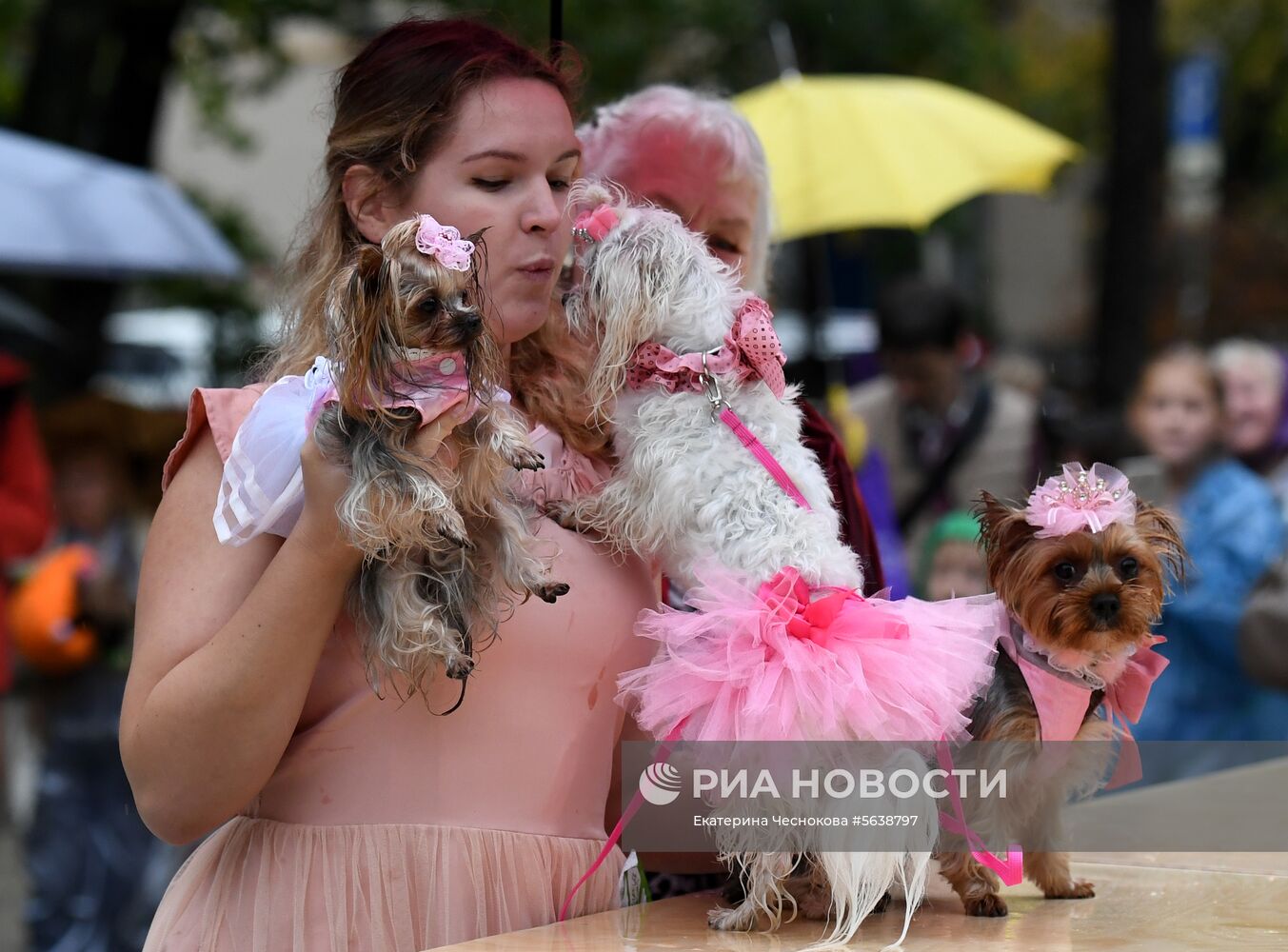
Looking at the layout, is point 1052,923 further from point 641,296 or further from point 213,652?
point 213,652

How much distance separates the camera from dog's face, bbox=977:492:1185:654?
2119 millimetres

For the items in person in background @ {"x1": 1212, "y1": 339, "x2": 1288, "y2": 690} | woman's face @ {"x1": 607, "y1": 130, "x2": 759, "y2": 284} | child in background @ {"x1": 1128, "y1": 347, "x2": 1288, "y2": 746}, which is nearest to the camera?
woman's face @ {"x1": 607, "y1": 130, "x2": 759, "y2": 284}

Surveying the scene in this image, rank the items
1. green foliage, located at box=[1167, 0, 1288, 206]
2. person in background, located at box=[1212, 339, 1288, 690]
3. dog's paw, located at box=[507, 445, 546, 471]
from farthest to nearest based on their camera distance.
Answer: green foliage, located at box=[1167, 0, 1288, 206] < person in background, located at box=[1212, 339, 1288, 690] < dog's paw, located at box=[507, 445, 546, 471]

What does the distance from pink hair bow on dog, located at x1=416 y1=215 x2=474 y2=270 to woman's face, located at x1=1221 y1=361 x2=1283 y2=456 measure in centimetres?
538

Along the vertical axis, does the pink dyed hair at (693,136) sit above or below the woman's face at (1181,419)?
above

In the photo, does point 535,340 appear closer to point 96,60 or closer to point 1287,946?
point 1287,946

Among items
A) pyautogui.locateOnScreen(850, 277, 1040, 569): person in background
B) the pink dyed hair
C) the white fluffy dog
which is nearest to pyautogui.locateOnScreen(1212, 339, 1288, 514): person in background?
pyautogui.locateOnScreen(850, 277, 1040, 569): person in background

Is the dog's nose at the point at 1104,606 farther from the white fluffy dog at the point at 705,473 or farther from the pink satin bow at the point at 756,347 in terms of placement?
the pink satin bow at the point at 756,347

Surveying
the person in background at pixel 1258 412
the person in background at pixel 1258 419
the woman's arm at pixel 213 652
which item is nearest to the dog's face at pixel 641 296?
the woman's arm at pixel 213 652

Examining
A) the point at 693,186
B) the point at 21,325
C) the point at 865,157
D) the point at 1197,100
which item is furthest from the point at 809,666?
the point at 1197,100

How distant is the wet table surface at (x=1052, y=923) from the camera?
207 centimetres

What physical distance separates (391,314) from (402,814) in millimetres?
800

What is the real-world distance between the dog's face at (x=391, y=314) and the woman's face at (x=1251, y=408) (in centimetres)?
540

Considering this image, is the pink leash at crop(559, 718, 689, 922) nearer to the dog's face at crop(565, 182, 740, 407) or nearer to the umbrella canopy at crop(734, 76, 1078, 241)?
the dog's face at crop(565, 182, 740, 407)
